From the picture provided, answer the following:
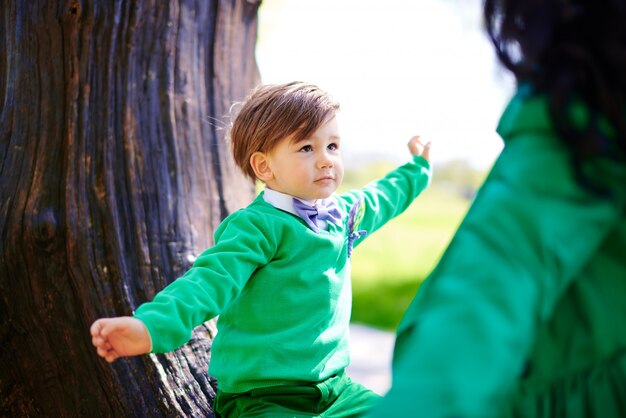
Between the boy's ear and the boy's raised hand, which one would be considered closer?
the boy's ear

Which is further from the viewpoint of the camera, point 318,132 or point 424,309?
point 318,132

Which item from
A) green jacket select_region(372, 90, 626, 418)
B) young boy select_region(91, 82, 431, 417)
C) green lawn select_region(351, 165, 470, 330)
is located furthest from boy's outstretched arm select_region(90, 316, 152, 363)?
green lawn select_region(351, 165, 470, 330)

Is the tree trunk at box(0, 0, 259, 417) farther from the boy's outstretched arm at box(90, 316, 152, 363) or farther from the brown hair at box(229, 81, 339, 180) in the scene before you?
the boy's outstretched arm at box(90, 316, 152, 363)

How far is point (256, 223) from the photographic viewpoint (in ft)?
6.73

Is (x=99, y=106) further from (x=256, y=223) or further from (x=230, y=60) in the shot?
(x=256, y=223)

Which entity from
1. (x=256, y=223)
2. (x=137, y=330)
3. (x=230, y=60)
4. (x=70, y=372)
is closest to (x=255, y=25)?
(x=230, y=60)

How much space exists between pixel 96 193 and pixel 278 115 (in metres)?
0.68

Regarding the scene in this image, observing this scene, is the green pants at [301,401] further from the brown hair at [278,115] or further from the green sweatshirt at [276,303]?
the brown hair at [278,115]

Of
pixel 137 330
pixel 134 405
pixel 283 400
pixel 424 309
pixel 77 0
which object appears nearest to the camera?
pixel 424 309

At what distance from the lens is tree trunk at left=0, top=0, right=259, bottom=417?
92.4 inches

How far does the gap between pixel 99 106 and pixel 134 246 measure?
1.51ft

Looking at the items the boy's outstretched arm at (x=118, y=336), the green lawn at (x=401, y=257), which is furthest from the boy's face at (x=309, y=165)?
the green lawn at (x=401, y=257)

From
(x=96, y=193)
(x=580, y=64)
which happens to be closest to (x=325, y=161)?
(x=96, y=193)

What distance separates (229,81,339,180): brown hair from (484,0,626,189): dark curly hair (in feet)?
2.82
